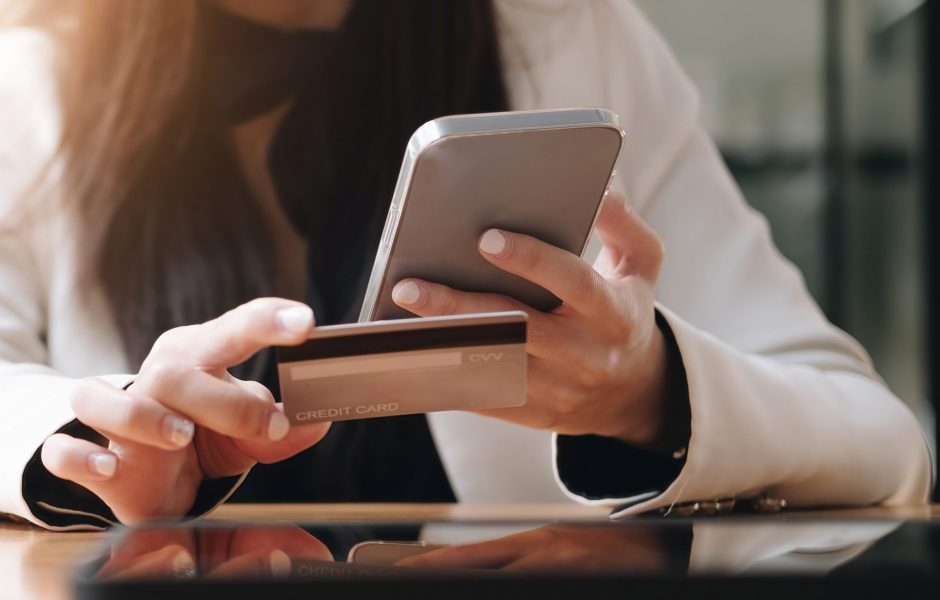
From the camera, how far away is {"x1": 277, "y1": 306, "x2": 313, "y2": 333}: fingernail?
0.37m

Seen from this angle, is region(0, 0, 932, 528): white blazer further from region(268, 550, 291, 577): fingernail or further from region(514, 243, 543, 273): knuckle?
region(268, 550, 291, 577): fingernail

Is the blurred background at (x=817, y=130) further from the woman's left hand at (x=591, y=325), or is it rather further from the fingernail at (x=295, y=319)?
the fingernail at (x=295, y=319)

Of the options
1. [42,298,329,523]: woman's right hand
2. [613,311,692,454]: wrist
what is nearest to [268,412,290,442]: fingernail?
[42,298,329,523]: woman's right hand

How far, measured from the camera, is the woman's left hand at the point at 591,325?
444 mm

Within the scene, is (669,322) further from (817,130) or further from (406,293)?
(817,130)

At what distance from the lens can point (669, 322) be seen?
0.56m

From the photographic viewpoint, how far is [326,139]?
3.11 ft

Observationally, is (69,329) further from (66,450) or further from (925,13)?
(925,13)

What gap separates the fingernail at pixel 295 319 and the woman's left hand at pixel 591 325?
76 millimetres

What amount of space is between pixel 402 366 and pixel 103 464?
0.16 m

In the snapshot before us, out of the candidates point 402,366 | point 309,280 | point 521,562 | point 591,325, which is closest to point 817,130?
point 309,280

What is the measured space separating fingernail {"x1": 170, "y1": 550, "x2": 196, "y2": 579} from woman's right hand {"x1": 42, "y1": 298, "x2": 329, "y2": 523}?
0.45 feet

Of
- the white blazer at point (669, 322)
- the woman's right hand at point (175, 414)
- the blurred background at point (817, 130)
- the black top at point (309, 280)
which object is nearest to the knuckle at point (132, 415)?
the woman's right hand at point (175, 414)

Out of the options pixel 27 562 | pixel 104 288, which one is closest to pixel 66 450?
pixel 27 562
